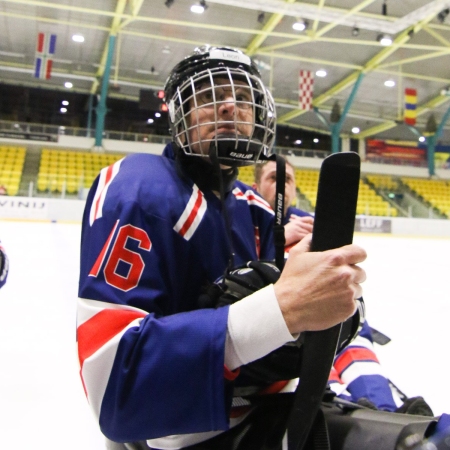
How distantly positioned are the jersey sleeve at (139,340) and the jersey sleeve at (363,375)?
822mm

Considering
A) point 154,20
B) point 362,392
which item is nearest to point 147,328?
point 362,392

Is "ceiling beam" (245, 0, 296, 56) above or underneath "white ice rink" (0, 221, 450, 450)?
above

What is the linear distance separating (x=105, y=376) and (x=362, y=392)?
3.29ft

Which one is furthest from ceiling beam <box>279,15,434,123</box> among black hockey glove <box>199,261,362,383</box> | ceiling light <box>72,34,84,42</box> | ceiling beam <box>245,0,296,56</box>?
black hockey glove <box>199,261,362,383</box>

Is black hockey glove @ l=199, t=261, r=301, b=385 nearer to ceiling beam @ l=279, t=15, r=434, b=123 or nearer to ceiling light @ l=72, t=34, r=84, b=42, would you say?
ceiling beam @ l=279, t=15, r=434, b=123

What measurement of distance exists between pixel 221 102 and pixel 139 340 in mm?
492

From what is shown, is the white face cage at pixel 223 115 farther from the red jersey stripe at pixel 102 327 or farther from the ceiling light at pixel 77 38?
the ceiling light at pixel 77 38

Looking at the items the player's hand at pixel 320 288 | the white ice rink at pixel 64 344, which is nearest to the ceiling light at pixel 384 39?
the white ice rink at pixel 64 344

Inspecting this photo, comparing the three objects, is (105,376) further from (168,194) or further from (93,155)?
(93,155)

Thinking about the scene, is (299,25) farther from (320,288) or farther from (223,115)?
(320,288)

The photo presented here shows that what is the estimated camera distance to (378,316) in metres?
2.63

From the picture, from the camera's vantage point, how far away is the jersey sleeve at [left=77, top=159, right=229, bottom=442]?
63 cm

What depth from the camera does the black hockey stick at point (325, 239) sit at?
0.60 m

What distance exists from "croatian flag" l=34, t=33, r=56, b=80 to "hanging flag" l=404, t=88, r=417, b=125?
769 cm
